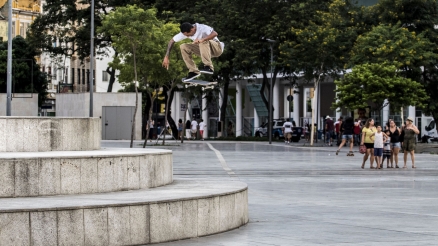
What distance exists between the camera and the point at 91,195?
13016 mm

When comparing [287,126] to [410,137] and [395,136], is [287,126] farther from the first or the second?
[395,136]

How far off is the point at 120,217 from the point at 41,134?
3.41m

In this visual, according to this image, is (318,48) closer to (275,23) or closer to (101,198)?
(275,23)

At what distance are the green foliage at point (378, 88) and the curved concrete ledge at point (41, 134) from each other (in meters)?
35.5

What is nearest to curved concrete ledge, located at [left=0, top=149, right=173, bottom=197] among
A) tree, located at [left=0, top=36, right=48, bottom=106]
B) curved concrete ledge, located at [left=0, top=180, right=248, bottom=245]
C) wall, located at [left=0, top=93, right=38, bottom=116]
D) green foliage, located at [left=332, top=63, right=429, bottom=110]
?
curved concrete ledge, located at [left=0, top=180, right=248, bottom=245]

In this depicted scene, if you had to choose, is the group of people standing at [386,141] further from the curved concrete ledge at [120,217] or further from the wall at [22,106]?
the wall at [22,106]

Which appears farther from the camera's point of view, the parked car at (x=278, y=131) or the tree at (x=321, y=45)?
the parked car at (x=278, y=131)

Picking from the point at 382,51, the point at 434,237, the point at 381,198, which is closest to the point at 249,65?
the point at 382,51

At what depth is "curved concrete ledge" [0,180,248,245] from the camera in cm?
1116

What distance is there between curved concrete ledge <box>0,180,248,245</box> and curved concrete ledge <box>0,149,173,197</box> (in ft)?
0.79

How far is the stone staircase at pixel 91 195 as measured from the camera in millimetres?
11312

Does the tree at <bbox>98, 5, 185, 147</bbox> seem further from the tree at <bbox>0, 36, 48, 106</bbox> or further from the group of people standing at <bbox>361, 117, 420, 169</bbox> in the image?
the tree at <bbox>0, 36, 48, 106</bbox>

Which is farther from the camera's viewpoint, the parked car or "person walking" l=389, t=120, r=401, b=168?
the parked car

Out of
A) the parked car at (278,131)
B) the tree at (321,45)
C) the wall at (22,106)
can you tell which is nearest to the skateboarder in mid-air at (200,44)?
the tree at (321,45)
